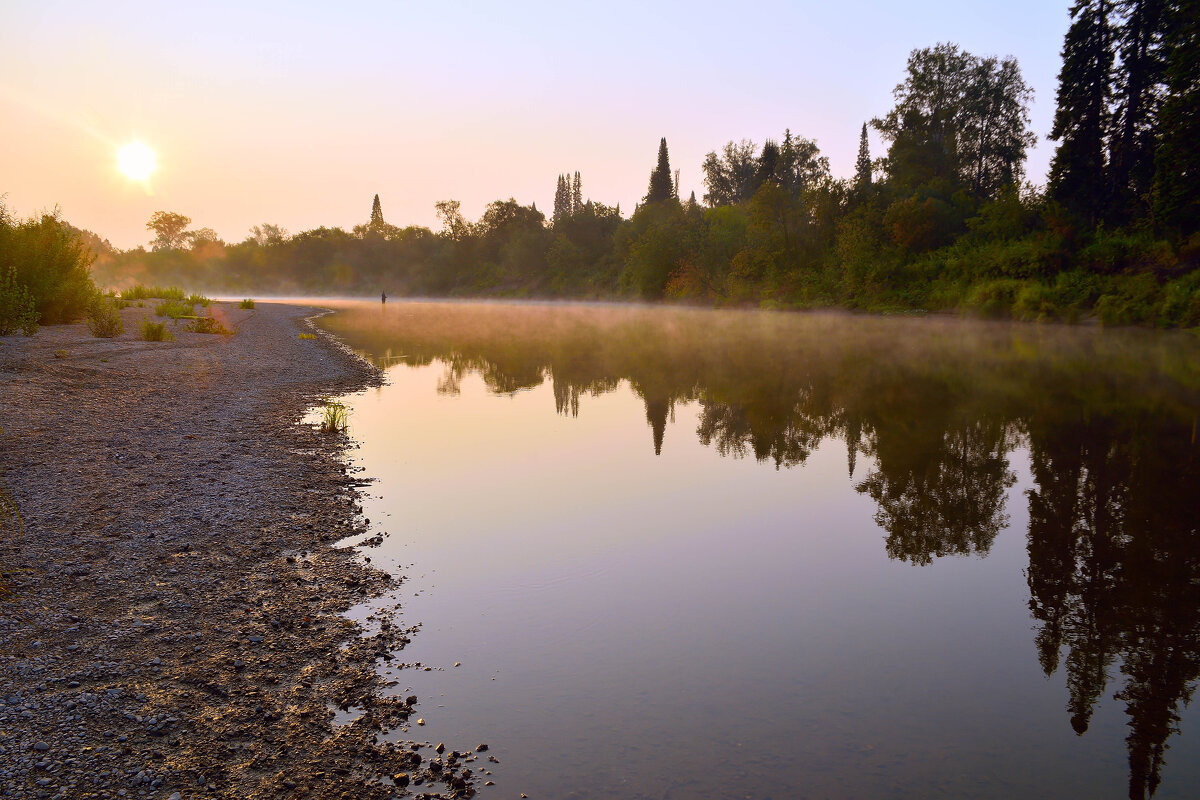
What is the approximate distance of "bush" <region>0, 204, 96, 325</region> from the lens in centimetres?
2073

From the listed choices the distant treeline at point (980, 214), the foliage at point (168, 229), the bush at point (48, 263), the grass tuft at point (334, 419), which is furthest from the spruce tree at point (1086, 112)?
the foliage at point (168, 229)

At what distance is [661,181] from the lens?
4382 inches

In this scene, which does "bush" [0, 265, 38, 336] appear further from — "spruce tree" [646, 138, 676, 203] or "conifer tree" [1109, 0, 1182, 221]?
"spruce tree" [646, 138, 676, 203]

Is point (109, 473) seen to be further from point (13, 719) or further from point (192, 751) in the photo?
point (192, 751)

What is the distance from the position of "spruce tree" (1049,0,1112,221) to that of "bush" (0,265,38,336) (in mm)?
52641

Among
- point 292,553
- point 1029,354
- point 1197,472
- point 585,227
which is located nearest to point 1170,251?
point 1029,354

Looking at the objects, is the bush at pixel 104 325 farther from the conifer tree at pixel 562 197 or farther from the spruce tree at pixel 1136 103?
the conifer tree at pixel 562 197

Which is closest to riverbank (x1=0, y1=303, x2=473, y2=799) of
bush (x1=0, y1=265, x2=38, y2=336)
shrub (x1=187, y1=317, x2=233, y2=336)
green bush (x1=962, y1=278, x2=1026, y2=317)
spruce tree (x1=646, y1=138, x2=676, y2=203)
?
bush (x1=0, y1=265, x2=38, y2=336)

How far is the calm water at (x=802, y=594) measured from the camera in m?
4.08

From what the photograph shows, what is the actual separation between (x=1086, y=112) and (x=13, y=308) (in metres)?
54.5

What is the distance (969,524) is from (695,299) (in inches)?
2547

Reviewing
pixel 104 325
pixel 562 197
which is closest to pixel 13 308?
pixel 104 325

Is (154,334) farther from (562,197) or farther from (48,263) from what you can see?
(562,197)

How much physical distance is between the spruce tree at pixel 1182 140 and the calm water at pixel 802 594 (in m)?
28.1
